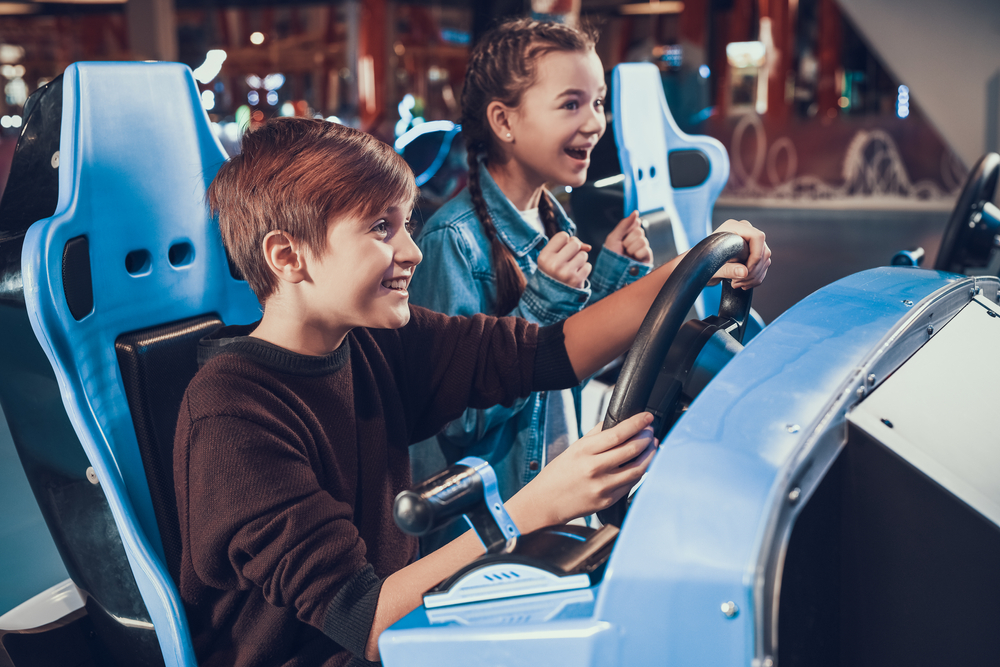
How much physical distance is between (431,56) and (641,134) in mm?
11757

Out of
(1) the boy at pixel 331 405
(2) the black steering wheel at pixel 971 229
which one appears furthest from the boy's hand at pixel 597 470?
(2) the black steering wheel at pixel 971 229

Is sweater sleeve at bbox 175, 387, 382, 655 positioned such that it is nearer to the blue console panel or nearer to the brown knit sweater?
the brown knit sweater

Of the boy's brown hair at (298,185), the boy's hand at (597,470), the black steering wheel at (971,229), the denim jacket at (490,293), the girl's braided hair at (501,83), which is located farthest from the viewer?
the black steering wheel at (971,229)

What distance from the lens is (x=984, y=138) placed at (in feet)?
14.1

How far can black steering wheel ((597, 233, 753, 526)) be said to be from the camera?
72 centimetres

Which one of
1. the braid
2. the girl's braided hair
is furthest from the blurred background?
the braid

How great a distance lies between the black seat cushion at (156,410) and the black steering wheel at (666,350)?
497 millimetres

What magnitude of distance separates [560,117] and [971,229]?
102 centimetres

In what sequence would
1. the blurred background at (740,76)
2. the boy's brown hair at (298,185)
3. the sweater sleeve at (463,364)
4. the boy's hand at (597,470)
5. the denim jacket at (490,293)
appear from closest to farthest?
1. the boy's hand at (597,470)
2. the boy's brown hair at (298,185)
3. the sweater sleeve at (463,364)
4. the denim jacket at (490,293)
5. the blurred background at (740,76)

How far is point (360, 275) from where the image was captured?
0.87 metres

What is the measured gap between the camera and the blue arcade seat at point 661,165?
67.5 inches

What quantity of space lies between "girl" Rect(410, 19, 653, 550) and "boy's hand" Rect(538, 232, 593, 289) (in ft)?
0.11

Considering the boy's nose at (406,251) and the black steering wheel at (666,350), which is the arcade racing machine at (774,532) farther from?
the boy's nose at (406,251)

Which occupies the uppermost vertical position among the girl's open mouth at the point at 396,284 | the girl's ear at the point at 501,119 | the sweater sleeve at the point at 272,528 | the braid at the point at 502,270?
the girl's ear at the point at 501,119
